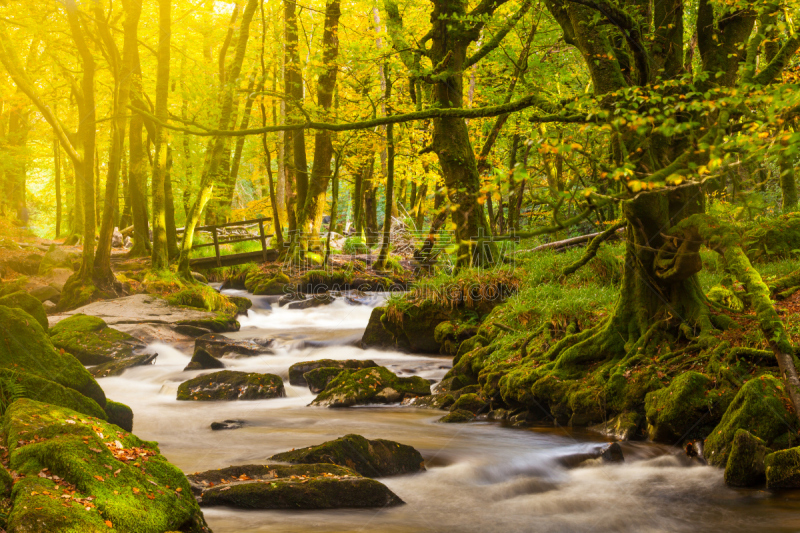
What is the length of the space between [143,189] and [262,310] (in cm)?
701

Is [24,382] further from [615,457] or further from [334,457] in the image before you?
[615,457]

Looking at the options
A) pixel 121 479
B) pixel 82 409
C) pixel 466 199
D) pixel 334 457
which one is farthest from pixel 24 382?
pixel 466 199

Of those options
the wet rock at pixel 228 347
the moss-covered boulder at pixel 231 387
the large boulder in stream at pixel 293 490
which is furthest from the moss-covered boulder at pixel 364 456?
the wet rock at pixel 228 347

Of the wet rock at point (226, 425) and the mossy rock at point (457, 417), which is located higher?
the mossy rock at point (457, 417)

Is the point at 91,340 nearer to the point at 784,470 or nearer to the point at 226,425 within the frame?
the point at 226,425

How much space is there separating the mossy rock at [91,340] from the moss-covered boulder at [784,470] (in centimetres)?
1196

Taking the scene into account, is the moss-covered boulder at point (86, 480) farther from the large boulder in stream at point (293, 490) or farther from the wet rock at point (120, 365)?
the wet rock at point (120, 365)

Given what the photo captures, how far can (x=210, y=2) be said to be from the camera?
25.0m

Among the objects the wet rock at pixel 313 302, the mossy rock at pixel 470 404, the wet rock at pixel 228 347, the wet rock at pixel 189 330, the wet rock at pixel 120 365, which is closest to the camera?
the mossy rock at pixel 470 404

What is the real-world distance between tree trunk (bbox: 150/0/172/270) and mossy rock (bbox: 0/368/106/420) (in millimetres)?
14304

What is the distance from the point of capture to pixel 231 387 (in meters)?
11.0

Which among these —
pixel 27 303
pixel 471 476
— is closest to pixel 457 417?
pixel 471 476

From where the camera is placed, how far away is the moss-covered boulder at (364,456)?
6332 mm

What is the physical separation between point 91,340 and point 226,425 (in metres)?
5.74
